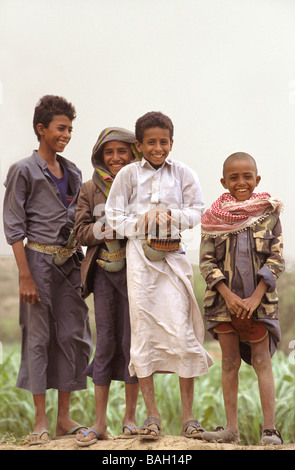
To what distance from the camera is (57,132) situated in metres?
4.61

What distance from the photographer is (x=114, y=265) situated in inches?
166

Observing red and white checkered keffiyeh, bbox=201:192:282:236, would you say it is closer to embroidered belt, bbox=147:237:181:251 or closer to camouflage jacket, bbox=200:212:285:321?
camouflage jacket, bbox=200:212:285:321

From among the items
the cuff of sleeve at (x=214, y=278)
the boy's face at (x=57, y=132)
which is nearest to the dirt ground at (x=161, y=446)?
the cuff of sleeve at (x=214, y=278)

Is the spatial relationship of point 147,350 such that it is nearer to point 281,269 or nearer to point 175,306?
point 175,306

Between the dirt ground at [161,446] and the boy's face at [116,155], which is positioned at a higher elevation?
Result: the boy's face at [116,155]

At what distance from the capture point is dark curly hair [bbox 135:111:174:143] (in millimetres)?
4102

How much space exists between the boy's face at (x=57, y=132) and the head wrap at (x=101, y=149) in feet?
1.14

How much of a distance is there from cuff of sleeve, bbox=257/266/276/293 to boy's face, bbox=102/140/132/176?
114cm

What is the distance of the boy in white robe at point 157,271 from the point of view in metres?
4.01

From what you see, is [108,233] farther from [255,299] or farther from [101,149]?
[255,299]

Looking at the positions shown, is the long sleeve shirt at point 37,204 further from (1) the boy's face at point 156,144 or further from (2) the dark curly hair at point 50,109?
(1) the boy's face at point 156,144

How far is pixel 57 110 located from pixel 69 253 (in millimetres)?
1000

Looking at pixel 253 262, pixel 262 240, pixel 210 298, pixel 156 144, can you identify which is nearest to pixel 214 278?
pixel 210 298

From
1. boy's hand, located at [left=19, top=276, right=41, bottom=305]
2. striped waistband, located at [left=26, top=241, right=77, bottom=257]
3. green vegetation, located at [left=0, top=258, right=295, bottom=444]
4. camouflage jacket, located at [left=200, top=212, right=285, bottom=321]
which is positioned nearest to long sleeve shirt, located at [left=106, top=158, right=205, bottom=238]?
camouflage jacket, located at [left=200, top=212, right=285, bottom=321]
